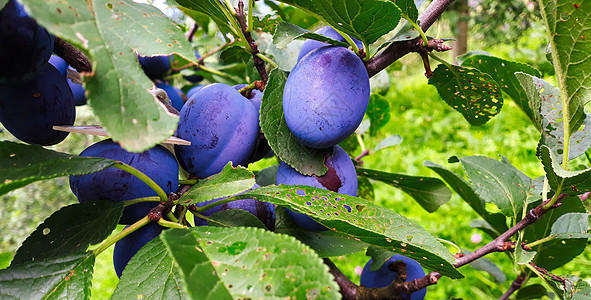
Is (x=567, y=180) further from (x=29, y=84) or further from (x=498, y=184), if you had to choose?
(x=29, y=84)

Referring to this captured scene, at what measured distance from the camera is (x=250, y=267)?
12.7 inches

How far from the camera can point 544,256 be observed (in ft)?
2.35

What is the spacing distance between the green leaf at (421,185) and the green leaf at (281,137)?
19 cm

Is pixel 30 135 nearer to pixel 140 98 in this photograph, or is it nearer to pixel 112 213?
pixel 112 213

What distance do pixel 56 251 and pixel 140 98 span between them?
231 millimetres

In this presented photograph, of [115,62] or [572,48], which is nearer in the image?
[115,62]

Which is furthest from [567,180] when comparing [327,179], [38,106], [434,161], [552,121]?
[434,161]

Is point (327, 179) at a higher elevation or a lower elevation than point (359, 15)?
lower

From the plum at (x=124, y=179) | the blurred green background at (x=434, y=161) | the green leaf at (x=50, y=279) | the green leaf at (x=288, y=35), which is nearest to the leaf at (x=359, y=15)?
the green leaf at (x=288, y=35)

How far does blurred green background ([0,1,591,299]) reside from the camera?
163 cm

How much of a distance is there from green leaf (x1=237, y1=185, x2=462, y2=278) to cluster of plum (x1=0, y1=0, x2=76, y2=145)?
0.79 ft

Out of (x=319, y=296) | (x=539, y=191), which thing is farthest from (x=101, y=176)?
(x=539, y=191)

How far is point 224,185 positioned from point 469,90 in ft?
1.34

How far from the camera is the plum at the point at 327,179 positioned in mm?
521
